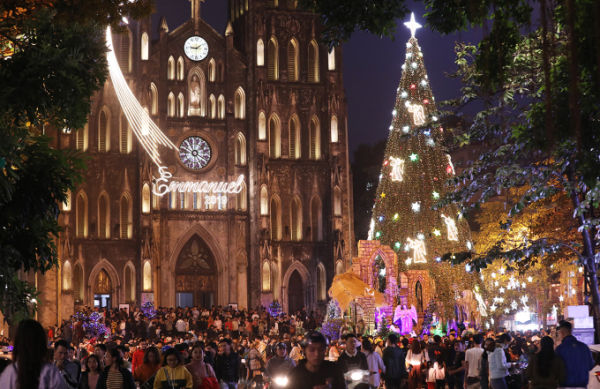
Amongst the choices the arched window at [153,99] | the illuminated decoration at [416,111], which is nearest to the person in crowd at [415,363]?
the illuminated decoration at [416,111]

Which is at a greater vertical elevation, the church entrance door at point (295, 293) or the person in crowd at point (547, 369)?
the church entrance door at point (295, 293)

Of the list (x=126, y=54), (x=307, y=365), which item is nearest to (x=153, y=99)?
(x=126, y=54)

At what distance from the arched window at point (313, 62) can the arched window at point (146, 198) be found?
39.9 feet

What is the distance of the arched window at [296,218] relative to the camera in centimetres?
5288

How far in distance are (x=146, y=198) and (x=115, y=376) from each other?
131 feet

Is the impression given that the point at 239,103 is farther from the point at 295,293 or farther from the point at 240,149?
the point at 295,293

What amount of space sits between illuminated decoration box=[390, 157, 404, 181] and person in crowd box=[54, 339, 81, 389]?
22.0 metres

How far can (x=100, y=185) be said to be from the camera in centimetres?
5006

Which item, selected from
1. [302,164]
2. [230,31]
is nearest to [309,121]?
[302,164]

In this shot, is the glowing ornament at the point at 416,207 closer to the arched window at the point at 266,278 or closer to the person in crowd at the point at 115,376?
the arched window at the point at 266,278

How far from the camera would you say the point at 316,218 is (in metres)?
53.3

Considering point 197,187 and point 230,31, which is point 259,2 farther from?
point 197,187

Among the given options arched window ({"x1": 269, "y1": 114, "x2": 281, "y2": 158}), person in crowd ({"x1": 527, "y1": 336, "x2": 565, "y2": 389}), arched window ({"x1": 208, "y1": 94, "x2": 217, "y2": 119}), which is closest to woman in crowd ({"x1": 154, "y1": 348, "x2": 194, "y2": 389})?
person in crowd ({"x1": 527, "y1": 336, "x2": 565, "y2": 389})

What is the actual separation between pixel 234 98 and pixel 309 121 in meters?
4.74
